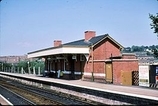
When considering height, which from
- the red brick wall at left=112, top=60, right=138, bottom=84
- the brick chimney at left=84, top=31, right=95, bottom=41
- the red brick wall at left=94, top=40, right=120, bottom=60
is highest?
the brick chimney at left=84, top=31, right=95, bottom=41

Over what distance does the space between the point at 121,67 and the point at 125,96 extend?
1075cm

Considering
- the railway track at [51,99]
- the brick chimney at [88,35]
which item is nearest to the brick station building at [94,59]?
the brick chimney at [88,35]

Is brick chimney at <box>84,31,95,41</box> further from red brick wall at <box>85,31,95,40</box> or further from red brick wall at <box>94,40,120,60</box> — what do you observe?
red brick wall at <box>94,40,120,60</box>

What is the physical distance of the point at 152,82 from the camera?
20.4 metres

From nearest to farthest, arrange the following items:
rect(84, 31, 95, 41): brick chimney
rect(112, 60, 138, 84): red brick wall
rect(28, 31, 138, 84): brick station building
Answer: rect(112, 60, 138, 84): red brick wall
rect(28, 31, 138, 84): brick station building
rect(84, 31, 95, 41): brick chimney

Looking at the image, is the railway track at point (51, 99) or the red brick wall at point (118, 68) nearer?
the railway track at point (51, 99)

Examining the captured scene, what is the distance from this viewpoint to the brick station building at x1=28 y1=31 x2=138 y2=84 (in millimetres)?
24719

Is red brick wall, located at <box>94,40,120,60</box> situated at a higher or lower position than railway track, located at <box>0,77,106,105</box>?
higher

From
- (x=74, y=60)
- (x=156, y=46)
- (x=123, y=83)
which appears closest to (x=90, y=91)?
(x=123, y=83)

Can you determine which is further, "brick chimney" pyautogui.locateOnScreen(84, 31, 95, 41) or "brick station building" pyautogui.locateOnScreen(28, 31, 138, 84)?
"brick chimney" pyautogui.locateOnScreen(84, 31, 95, 41)

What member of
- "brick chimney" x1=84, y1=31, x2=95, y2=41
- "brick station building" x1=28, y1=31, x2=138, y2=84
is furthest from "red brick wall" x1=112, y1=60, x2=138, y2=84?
"brick chimney" x1=84, y1=31, x2=95, y2=41

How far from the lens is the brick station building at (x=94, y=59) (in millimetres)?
24719

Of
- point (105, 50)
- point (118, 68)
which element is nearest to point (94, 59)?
point (105, 50)

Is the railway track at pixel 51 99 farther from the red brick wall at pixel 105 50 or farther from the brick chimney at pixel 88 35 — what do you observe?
the brick chimney at pixel 88 35
